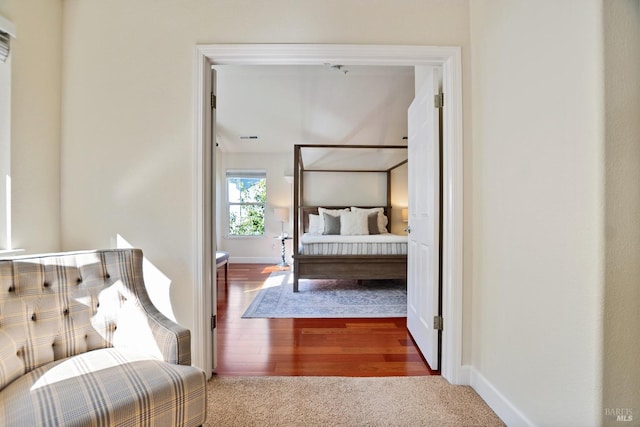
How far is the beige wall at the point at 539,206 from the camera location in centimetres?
98

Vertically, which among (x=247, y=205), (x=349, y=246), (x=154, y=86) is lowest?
(x=349, y=246)

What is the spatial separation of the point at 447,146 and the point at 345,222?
3.45 meters

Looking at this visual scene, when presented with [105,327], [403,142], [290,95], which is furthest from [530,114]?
[403,142]

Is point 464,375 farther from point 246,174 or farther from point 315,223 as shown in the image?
point 246,174

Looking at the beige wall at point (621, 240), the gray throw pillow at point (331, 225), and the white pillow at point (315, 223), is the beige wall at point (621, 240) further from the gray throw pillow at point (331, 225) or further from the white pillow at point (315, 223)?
the white pillow at point (315, 223)

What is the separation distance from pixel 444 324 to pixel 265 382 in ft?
4.00

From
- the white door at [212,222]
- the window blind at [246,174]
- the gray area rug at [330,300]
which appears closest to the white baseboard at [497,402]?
the gray area rug at [330,300]

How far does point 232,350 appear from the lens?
216 cm

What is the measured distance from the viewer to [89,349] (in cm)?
120

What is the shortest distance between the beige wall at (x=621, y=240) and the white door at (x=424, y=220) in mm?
920

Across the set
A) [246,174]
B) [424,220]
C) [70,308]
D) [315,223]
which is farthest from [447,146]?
[246,174]
